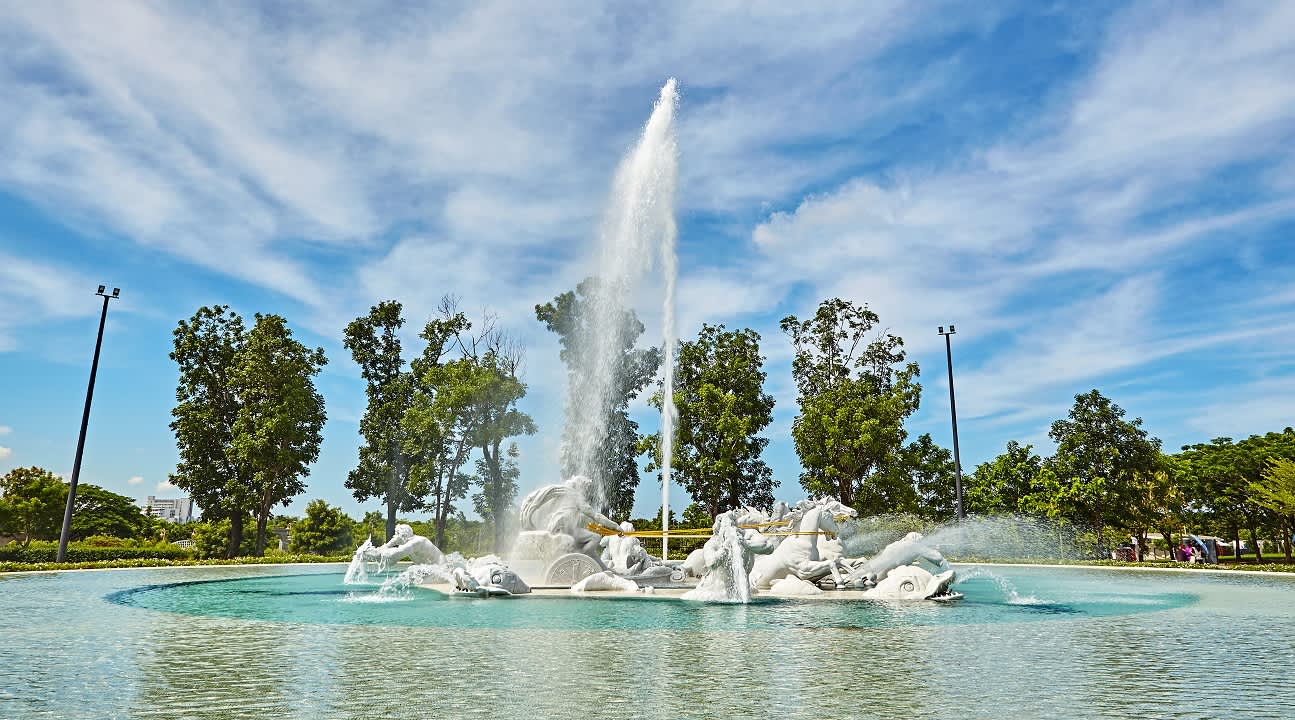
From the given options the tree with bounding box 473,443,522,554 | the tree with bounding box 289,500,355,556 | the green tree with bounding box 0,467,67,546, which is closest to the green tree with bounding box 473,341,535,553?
the tree with bounding box 473,443,522,554

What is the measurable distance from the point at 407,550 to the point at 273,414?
79.2ft

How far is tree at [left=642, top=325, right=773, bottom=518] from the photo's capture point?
38125mm

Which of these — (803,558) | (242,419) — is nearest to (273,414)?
(242,419)

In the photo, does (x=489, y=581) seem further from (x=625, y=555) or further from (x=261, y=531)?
(x=261, y=531)

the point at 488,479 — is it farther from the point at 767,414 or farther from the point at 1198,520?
the point at 1198,520

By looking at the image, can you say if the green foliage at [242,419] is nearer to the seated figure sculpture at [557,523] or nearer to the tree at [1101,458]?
the seated figure sculpture at [557,523]

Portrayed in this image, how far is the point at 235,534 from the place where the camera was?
38562mm

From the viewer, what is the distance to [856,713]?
5.33 meters

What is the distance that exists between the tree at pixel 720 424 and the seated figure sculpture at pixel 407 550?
2089 cm

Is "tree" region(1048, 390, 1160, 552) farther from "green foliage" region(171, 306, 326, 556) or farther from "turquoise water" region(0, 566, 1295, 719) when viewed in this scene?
"green foliage" region(171, 306, 326, 556)

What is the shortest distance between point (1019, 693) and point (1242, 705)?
146cm

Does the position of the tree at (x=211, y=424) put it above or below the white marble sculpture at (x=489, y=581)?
above

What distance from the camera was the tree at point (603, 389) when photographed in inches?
1524

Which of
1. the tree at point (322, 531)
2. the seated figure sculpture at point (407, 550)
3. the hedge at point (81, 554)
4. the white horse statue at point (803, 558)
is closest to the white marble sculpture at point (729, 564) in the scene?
the white horse statue at point (803, 558)
